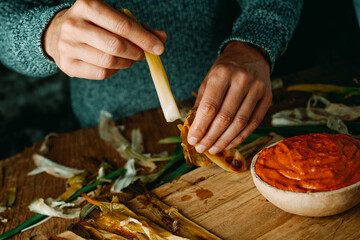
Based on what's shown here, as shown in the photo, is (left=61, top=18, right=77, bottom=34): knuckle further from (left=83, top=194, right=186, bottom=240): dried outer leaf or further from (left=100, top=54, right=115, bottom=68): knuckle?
(left=83, top=194, right=186, bottom=240): dried outer leaf

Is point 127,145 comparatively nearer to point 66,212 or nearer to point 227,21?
point 66,212

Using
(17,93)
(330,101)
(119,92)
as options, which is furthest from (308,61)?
(17,93)

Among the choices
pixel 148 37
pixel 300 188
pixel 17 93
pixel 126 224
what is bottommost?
pixel 17 93

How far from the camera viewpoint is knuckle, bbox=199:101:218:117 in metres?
1.10

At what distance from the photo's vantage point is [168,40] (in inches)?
78.0

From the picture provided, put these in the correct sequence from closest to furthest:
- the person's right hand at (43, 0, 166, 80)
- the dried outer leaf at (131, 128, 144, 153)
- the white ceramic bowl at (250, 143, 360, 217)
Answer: the white ceramic bowl at (250, 143, 360, 217), the person's right hand at (43, 0, 166, 80), the dried outer leaf at (131, 128, 144, 153)

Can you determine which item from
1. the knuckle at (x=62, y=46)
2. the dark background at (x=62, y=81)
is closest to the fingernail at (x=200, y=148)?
the knuckle at (x=62, y=46)

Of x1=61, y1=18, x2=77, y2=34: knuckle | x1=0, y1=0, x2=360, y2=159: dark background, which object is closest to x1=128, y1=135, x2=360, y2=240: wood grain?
x1=61, y1=18, x2=77, y2=34: knuckle

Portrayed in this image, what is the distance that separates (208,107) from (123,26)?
1.28 ft

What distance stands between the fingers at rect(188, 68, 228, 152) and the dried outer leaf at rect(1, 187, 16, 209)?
0.88 m

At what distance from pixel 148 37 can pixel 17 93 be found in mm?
3792

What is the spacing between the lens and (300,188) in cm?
90

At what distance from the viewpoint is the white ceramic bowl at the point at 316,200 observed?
86 cm

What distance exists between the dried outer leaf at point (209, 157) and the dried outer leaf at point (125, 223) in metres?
0.31
